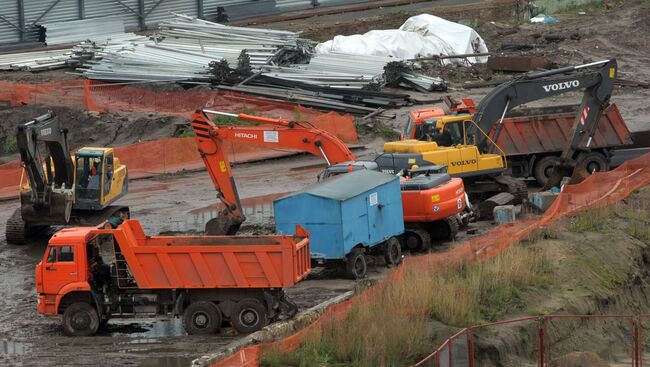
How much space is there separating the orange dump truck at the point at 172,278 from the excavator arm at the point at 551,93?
10707 millimetres

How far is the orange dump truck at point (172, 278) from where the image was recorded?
22.0m

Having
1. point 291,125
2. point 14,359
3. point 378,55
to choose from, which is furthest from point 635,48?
point 14,359

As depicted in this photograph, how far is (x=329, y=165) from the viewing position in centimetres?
2978

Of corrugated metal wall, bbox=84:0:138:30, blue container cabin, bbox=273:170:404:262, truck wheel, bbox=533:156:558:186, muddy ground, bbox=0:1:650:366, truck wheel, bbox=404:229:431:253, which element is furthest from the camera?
corrugated metal wall, bbox=84:0:138:30

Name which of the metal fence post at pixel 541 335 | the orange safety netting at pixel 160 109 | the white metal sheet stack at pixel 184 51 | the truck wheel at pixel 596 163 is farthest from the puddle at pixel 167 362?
the white metal sheet stack at pixel 184 51

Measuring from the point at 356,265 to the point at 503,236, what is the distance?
10.1 ft

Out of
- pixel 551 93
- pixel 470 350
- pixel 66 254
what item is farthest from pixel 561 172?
pixel 470 350

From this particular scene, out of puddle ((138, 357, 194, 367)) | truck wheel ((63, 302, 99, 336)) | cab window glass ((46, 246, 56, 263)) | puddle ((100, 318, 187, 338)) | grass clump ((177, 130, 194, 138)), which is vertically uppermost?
cab window glass ((46, 246, 56, 263))

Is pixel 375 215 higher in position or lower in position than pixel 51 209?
higher

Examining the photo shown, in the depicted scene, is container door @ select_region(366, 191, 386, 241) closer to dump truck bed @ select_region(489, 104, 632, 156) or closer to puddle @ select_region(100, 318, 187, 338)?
puddle @ select_region(100, 318, 187, 338)

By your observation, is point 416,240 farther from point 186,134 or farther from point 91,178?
point 186,134

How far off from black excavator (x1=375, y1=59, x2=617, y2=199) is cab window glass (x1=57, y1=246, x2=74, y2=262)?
979 cm

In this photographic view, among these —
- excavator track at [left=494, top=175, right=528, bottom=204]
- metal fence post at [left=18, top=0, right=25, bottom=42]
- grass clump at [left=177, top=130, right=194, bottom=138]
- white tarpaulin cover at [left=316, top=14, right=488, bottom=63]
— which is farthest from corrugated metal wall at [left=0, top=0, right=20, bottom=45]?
excavator track at [left=494, top=175, right=528, bottom=204]

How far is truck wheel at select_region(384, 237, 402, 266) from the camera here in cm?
2689
